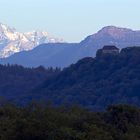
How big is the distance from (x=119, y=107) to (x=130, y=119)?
2.85 feet

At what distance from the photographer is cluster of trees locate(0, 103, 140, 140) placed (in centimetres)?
3447

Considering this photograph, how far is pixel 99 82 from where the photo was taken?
13088cm

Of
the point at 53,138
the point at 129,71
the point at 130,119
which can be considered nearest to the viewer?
the point at 53,138

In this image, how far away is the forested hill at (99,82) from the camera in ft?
403

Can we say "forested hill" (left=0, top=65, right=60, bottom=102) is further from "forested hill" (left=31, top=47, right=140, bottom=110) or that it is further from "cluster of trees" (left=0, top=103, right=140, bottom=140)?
"cluster of trees" (left=0, top=103, right=140, bottom=140)

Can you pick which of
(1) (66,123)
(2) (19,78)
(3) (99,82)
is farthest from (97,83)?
(1) (66,123)

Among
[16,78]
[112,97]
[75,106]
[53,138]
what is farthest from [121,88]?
[53,138]

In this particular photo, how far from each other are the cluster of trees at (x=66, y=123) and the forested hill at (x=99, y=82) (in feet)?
248

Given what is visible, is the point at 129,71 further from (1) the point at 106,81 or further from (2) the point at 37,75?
(2) the point at 37,75

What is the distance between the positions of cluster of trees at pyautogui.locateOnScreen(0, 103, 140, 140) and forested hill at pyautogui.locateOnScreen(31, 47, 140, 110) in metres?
75.6

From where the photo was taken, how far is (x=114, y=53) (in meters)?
139

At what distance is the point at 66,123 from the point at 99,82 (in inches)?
3707

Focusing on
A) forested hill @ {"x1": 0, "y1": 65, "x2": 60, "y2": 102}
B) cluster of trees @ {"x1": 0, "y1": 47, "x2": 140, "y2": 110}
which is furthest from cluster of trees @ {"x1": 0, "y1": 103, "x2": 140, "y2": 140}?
forested hill @ {"x1": 0, "y1": 65, "x2": 60, "y2": 102}

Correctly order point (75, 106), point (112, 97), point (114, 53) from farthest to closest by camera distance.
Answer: point (114, 53) → point (112, 97) → point (75, 106)
